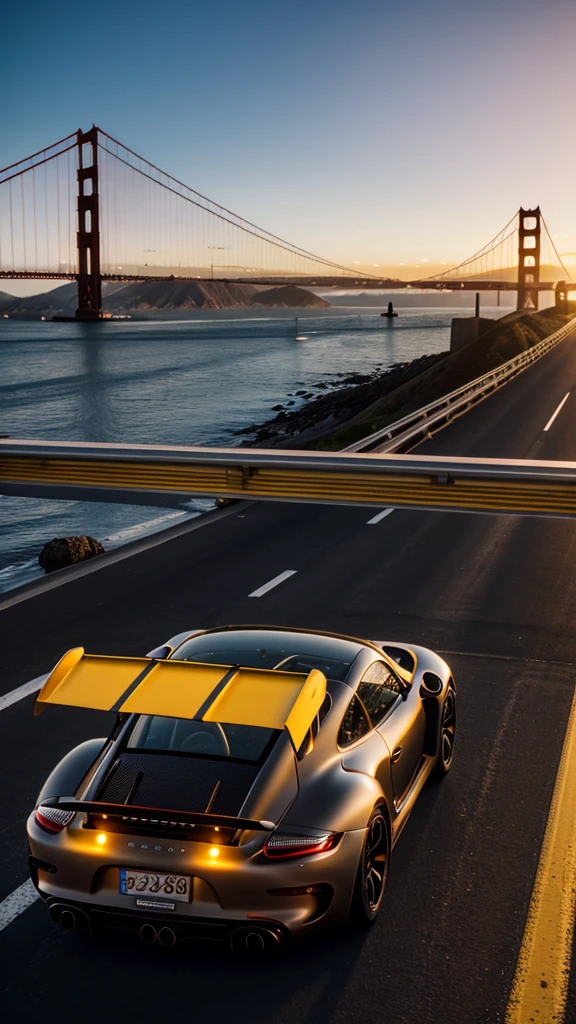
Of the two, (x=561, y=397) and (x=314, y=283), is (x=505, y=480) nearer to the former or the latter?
(x=561, y=397)

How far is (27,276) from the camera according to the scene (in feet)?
356

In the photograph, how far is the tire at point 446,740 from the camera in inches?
287

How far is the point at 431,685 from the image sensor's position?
7.08m

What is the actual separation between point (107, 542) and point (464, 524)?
973 cm

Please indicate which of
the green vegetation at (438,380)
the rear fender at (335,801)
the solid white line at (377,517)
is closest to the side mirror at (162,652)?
the rear fender at (335,801)

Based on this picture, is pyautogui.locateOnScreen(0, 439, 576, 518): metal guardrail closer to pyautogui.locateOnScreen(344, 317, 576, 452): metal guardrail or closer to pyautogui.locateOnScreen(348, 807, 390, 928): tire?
pyautogui.locateOnScreen(348, 807, 390, 928): tire

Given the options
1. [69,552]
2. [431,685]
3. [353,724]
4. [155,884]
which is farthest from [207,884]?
[69,552]

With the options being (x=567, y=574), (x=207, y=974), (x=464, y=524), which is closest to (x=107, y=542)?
(x=464, y=524)

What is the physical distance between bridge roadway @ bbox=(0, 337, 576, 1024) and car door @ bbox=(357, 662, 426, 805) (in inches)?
20.5

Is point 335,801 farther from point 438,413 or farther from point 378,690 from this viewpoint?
point 438,413

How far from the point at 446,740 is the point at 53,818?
321 centimetres

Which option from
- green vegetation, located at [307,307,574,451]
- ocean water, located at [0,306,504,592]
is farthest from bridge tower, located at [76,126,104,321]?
green vegetation, located at [307,307,574,451]

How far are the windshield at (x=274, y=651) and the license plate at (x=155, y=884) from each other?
1428 millimetres

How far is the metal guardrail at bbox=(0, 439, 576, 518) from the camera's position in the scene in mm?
10836
